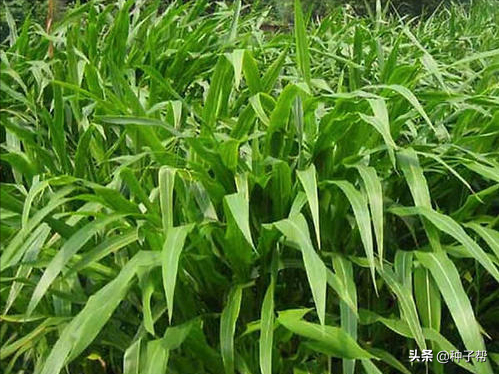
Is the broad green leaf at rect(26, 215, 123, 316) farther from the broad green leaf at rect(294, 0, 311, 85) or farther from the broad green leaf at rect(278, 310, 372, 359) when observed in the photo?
the broad green leaf at rect(294, 0, 311, 85)

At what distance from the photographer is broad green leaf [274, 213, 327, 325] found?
1.18m

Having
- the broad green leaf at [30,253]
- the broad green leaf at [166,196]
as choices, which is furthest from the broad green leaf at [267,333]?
the broad green leaf at [30,253]

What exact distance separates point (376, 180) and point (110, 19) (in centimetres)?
196

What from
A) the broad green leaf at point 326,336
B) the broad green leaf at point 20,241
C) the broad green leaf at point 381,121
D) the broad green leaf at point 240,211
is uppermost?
the broad green leaf at point 381,121

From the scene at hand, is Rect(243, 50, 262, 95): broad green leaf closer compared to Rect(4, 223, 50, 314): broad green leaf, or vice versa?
Rect(4, 223, 50, 314): broad green leaf

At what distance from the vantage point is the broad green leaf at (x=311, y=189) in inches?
49.4

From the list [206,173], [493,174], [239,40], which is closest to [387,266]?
[493,174]

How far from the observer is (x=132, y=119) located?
143cm

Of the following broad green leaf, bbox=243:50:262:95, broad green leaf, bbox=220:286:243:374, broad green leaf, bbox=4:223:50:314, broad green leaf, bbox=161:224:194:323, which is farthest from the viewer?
broad green leaf, bbox=243:50:262:95

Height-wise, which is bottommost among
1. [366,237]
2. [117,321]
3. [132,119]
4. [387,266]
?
[117,321]

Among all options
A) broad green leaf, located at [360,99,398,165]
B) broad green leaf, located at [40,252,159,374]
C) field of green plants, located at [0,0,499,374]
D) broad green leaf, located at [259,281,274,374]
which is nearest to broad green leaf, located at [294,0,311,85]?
field of green plants, located at [0,0,499,374]

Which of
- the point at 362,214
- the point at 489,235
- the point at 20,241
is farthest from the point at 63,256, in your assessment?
the point at 489,235

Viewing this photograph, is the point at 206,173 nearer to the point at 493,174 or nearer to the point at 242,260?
the point at 242,260

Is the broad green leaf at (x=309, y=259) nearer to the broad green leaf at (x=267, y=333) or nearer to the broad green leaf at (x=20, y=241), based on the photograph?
the broad green leaf at (x=267, y=333)
